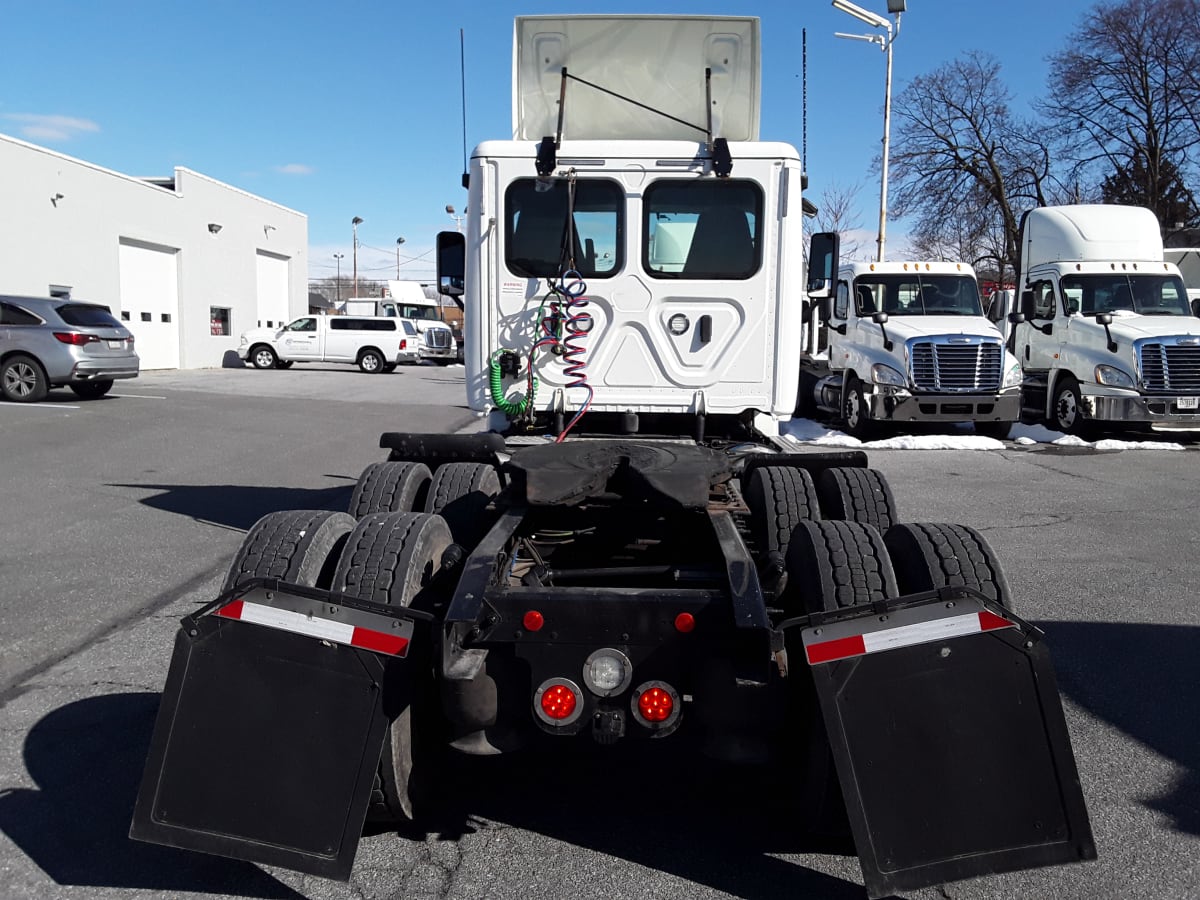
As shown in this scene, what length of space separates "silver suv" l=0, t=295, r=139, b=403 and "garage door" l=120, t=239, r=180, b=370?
11928 mm

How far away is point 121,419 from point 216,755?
1439 cm

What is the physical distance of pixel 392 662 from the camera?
2.94 meters

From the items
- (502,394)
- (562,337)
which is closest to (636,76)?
(562,337)

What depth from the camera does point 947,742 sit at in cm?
278

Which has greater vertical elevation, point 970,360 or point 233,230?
point 233,230

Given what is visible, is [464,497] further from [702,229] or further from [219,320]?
[219,320]

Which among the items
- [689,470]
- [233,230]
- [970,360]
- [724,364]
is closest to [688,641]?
[689,470]

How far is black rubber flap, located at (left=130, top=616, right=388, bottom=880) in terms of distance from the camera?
9.25 ft

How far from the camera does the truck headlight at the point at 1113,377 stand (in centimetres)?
1481

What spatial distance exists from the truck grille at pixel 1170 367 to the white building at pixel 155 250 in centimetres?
2384

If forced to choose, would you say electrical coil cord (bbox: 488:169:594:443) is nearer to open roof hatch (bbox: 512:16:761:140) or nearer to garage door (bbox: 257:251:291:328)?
open roof hatch (bbox: 512:16:761:140)

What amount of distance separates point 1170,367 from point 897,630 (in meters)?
14.0

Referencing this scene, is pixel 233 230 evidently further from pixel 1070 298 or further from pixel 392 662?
pixel 392 662

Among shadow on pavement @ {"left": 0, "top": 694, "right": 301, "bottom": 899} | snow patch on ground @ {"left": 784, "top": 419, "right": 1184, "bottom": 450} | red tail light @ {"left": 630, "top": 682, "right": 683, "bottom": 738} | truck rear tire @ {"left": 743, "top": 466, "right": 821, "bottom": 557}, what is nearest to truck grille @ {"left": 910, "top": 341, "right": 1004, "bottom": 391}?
snow patch on ground @ {"left": 784, "top": 419, "right": 1184, "bottom": 450}
